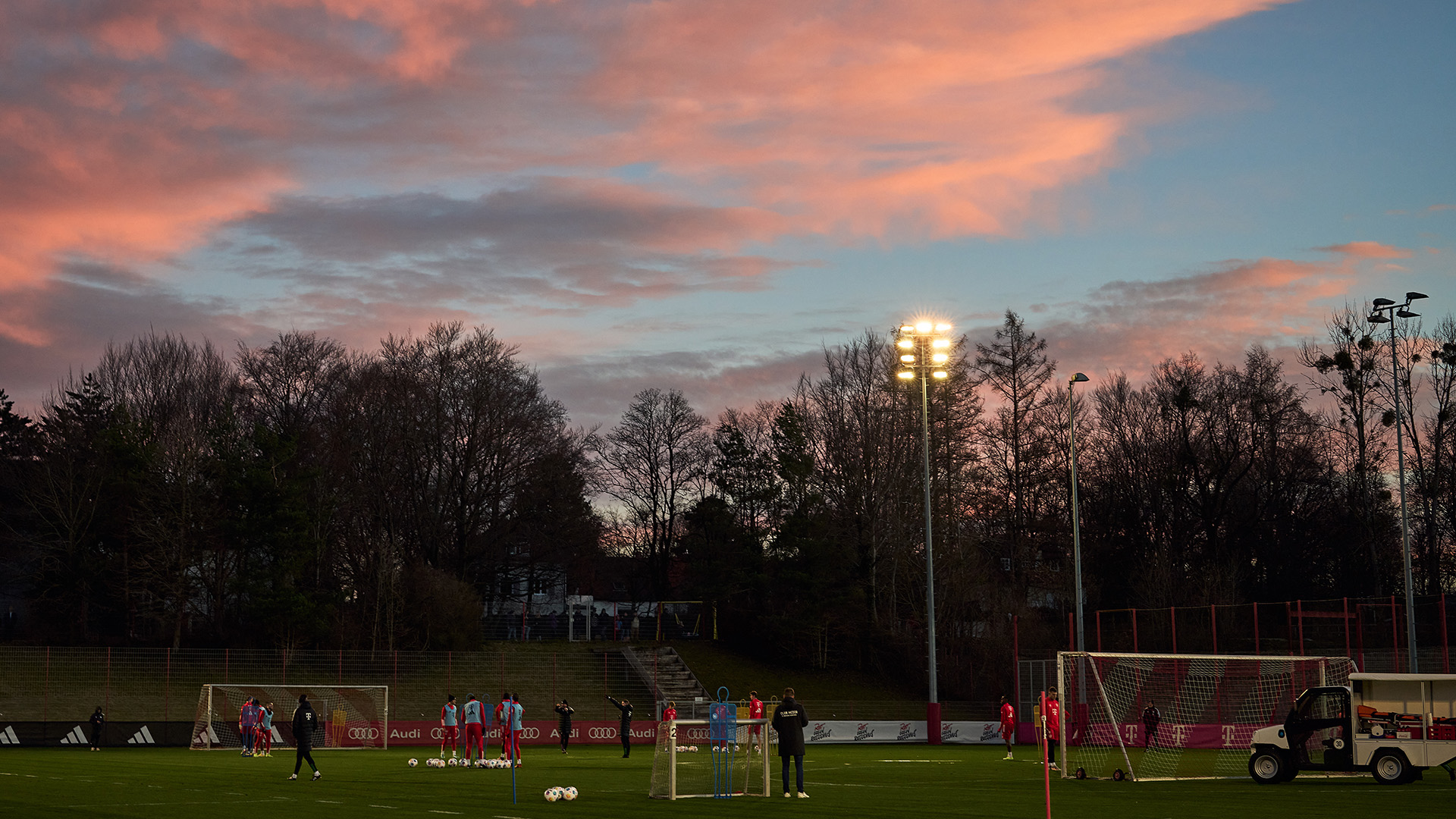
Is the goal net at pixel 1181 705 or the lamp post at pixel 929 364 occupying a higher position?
the lamp post at pixel 929 364

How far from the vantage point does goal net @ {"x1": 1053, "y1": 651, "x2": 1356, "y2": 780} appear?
33438mm

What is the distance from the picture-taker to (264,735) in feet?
128

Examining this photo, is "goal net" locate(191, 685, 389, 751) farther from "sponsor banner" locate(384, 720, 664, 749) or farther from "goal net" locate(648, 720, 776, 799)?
"goal net" locate(648, 720, 776, 799)

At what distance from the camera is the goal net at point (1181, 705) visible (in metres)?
33.4

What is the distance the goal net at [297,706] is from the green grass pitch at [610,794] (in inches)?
450

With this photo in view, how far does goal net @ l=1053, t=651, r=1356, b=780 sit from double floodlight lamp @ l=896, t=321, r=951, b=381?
10417 mm

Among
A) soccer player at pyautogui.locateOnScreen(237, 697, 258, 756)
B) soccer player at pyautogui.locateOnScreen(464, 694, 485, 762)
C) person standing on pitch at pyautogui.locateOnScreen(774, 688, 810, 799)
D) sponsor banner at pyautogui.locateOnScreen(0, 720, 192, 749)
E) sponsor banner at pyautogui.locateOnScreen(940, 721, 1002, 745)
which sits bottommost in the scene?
sponsor banner at pyautogui.locateOnScreen(940, 721, 1002, 745)

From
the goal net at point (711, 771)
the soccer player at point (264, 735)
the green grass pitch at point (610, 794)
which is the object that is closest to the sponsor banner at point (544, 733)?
the soccer player at point (264, 735)

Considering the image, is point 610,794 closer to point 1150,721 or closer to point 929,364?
point 1150,721

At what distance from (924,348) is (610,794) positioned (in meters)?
25.0

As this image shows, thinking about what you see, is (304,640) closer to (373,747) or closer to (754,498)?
(373,747)

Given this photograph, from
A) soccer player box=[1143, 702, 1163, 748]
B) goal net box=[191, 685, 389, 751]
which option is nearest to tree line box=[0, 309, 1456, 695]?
goal net box=[191, 685, 389, 751]

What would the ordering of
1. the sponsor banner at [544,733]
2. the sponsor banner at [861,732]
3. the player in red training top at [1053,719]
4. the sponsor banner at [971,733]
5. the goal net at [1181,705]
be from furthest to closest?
the sponsor banner at [971,733]
the sponsor banner at [861,732]
the sponsor banner at [544,733]
the goal net at [1181,705]
the player in red training top at [1053,719]

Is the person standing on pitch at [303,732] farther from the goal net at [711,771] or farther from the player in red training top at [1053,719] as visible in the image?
the player in red training top at [1053,719]
